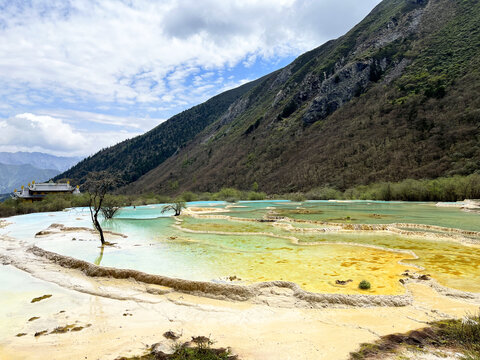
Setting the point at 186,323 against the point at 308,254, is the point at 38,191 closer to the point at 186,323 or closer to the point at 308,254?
the point at 308,254

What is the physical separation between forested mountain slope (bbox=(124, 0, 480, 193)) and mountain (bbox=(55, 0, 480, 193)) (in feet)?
0.82

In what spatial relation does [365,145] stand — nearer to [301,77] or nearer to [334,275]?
[334,275]

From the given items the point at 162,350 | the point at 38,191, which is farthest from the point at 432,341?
the point at 38,191

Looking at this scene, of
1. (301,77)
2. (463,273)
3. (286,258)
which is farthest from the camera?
(301,77)

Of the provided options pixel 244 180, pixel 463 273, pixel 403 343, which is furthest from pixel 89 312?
pixel 244 180

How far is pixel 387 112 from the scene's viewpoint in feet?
217

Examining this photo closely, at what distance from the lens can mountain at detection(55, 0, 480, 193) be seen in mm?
52406

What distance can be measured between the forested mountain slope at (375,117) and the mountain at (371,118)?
0.82 ft

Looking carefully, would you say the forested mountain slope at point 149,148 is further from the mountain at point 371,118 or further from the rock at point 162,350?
the rock at point 162,350

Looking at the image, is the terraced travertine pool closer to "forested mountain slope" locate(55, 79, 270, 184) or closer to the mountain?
the mountain

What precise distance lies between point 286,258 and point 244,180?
7337 cm

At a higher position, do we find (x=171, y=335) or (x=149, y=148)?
(x=149, y=148)

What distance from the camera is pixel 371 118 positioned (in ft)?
224

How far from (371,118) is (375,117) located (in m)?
1.12
